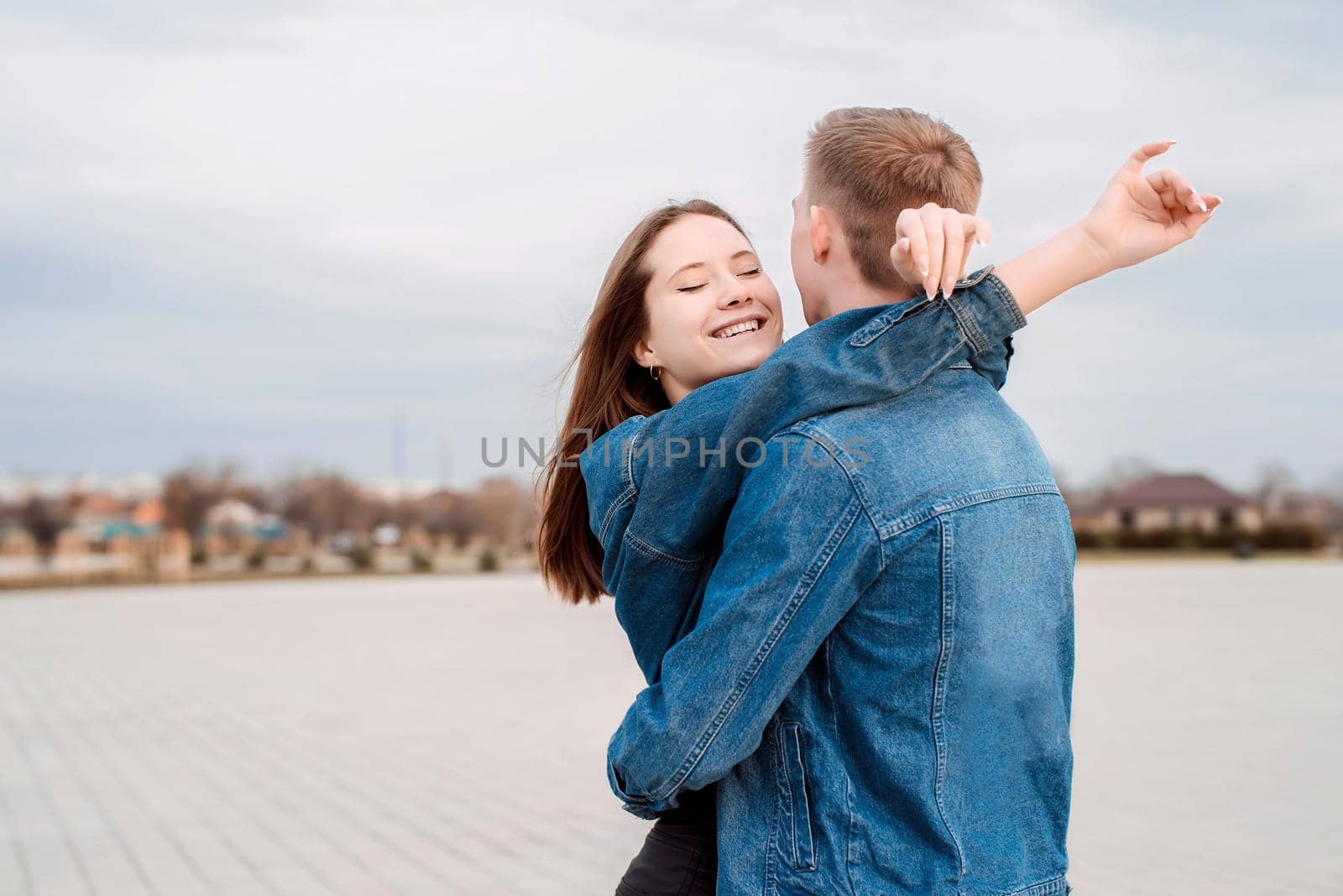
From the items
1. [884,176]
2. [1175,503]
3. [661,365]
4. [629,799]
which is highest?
[884,176]

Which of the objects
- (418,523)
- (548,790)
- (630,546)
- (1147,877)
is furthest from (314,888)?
(418,523)

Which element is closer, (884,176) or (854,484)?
(854,484)

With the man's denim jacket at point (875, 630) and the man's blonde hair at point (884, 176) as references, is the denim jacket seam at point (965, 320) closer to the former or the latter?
Result: the man's denim jacket at point (875, 630)

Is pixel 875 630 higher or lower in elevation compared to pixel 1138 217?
lower

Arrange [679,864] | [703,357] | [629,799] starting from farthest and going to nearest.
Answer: [703,357] → [679,864] → [629,799]

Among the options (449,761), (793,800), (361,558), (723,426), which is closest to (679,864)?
(793,800)

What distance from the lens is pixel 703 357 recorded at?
215 centimetres

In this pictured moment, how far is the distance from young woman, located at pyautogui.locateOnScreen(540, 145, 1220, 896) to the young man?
0.4 inches

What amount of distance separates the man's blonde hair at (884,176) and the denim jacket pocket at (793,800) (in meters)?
0.67

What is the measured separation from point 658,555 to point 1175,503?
269 feet

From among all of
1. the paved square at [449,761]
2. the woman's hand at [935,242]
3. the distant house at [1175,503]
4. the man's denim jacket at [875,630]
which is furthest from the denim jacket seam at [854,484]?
the distant house at [1175,503]

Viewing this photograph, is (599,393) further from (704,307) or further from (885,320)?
(885,320)

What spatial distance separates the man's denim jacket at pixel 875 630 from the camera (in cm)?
156

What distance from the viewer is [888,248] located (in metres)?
1.74
